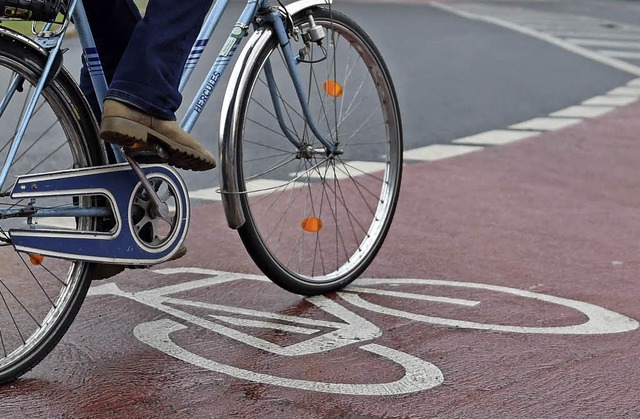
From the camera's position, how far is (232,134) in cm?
411

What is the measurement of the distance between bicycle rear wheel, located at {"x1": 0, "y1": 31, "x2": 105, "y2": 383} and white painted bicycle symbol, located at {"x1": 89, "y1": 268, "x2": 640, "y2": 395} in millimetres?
387

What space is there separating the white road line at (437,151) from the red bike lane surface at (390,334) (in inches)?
65.3

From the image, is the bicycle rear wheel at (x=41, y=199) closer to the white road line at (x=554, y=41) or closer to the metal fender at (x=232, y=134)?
the metal fender at (x=232, y=134)

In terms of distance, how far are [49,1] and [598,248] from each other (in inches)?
121

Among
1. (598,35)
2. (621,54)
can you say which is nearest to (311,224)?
(621,54)

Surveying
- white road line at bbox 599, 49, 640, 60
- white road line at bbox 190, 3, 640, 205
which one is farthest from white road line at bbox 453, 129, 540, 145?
white road line at bbox 599, 49, 640, 60

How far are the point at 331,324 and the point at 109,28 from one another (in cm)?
126

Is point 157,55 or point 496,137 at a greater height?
point 157,55

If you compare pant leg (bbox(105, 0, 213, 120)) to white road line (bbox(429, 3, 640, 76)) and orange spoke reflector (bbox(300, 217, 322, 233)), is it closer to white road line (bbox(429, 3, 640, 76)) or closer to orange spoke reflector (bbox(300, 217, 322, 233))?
orange spoke reflector (bbox(300, 217, 322, 233))

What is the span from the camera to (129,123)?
11.9 ft

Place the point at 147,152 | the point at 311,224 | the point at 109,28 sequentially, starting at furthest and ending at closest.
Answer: the point at 311,224
the point at 109,28
the point at 147,152

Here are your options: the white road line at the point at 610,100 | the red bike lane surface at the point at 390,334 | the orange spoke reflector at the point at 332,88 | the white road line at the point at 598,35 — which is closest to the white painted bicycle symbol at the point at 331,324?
the red bike lane surface at the point at 390,334

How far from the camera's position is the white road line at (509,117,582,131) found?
30.3ft

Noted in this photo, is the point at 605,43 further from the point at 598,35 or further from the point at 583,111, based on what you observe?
the point at 583,111
